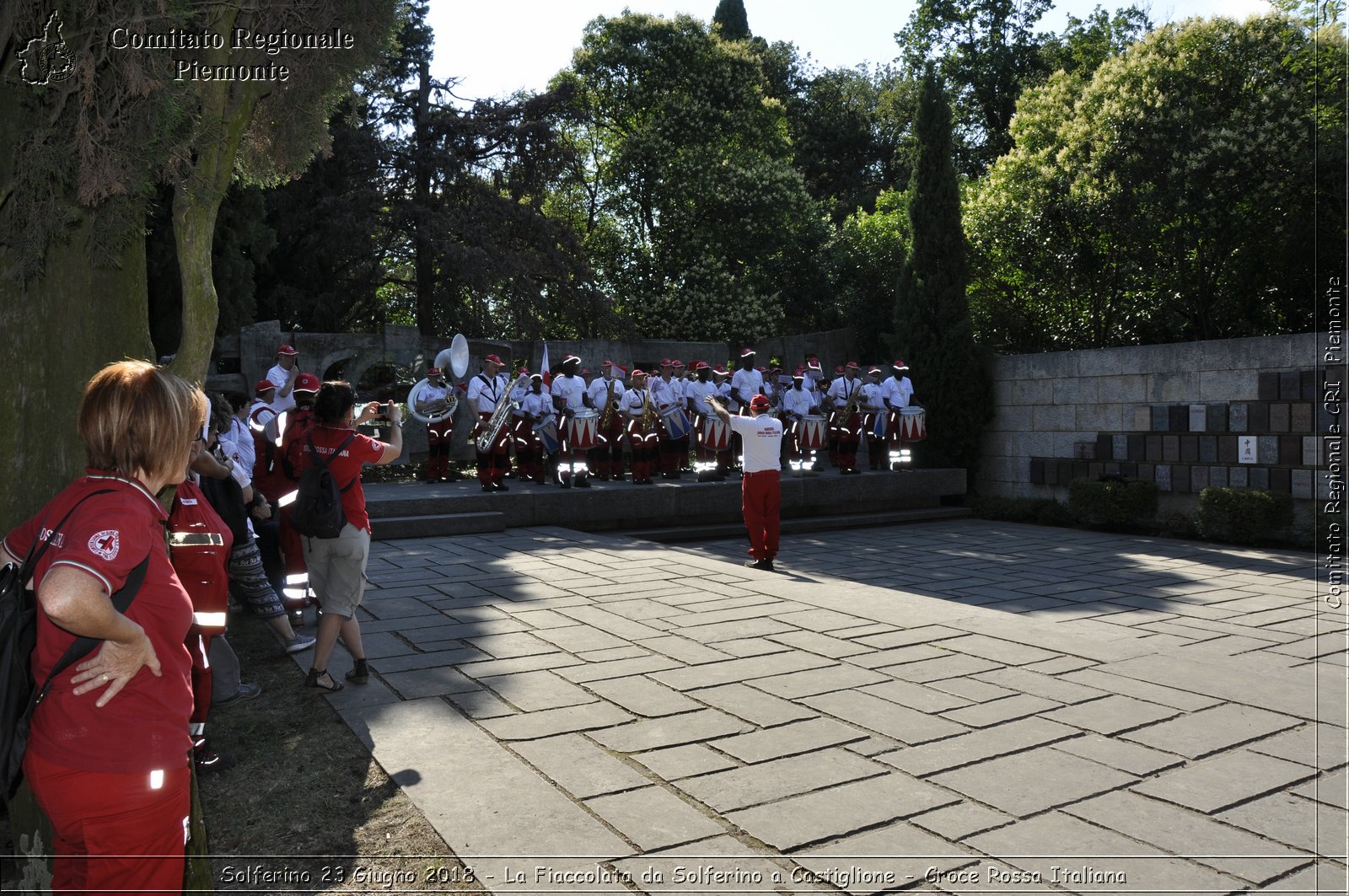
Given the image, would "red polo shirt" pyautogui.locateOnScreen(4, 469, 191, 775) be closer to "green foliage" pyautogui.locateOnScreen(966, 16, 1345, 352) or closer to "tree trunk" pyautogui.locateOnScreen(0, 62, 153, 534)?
"tree trunk" pyautogui.locateOnScreen(0, 62, 153, 534)

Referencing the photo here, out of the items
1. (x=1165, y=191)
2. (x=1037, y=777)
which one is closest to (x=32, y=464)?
(x=1037, y=777)

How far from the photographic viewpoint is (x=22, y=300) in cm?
325

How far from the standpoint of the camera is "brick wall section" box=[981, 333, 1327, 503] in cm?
1151

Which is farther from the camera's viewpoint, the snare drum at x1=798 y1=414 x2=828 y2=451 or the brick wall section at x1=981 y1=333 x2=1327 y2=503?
the snare drum at x1=798 y1=414 x2=828 y2=451

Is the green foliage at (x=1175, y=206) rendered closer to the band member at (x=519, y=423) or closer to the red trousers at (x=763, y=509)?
the red trousers at (x=763, y=509)

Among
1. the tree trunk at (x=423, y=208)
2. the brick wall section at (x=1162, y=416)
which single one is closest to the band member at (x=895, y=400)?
the brick wall section at (x=1162, y=416)

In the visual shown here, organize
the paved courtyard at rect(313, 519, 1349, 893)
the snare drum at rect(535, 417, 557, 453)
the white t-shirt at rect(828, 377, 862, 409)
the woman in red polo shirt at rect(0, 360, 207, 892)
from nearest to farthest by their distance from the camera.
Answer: the woman in red polo shirt at rect(0, 360, 207, 892), the paved courtyard at rect(313, 519, 1349, 893), the snare drum at rect(535, 417, 557, 453), the white t-shirt at rect(828, 377, 862, 409)

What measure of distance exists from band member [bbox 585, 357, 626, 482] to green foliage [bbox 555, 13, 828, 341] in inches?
320

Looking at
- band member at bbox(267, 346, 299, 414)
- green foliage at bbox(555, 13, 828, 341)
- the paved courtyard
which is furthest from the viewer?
green foliage at bbox(555, 13, 828, 341)

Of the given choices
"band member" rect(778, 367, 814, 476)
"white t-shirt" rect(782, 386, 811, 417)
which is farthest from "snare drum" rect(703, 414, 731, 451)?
"white t-shirt" rect(782, 386, 811, 417)

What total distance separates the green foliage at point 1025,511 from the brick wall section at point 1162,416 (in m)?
0.45

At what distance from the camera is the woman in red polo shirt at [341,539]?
5059 mm

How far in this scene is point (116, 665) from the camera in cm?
213

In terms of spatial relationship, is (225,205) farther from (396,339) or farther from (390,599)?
(390,599)
